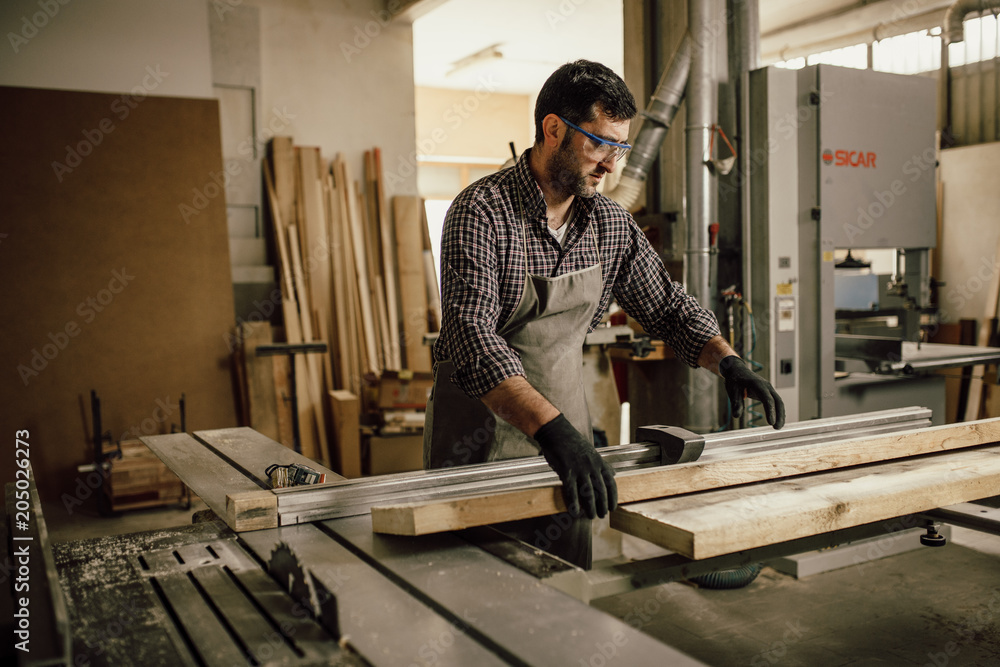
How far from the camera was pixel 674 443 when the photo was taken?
1437mm

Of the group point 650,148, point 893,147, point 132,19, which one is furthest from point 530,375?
point 132,19

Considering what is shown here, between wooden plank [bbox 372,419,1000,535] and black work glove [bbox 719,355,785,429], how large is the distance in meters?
0.16

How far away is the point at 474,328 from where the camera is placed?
4.58ft

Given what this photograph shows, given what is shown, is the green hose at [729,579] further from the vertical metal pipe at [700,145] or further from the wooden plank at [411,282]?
the wooden plank at [411,282]

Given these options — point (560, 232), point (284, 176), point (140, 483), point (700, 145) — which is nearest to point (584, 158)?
point (560, 232)

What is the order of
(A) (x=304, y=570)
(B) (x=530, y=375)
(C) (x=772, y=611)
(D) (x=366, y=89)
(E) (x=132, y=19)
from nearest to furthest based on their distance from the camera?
1. (A) (x=304, y=570)
2. (B) (x=530, y=375)
3. (C) (x=772, y=611)
4. (E) (x=132, y=19)
5. (D) (x=366, y=89)

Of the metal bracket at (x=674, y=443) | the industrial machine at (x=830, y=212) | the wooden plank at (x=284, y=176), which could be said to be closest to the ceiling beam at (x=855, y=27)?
the industrial machine at (x=830, y=212)

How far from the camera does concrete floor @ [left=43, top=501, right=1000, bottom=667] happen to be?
7.75 feet

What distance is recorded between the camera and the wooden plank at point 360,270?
496cm

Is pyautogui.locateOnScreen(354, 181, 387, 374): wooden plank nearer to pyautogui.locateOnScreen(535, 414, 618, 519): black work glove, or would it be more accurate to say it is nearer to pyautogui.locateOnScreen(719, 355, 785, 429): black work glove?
pyautogui.locateOnScreen(719, 355, 785, 429): black work glove

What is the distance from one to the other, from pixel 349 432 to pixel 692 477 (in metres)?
3.51

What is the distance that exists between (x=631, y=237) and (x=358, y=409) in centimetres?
306

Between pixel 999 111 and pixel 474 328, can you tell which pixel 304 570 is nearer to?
pixel 474 328

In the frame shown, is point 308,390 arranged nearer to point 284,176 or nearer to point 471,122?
point 284,176
